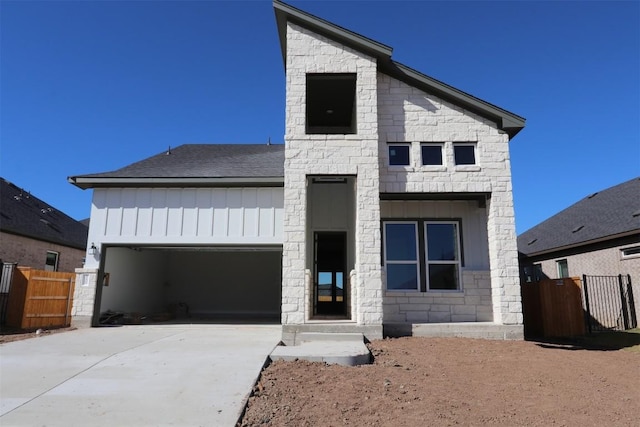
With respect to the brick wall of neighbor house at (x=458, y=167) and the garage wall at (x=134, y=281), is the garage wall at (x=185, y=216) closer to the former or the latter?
the garage wall at (x=134, y=281)

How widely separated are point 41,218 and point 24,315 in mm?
7750

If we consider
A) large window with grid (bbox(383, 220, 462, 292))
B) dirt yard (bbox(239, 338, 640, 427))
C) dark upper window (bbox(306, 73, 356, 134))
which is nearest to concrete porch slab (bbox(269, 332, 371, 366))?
dirt yard (bbox(239, 338, 640, 427))

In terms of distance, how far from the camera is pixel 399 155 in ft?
33.7

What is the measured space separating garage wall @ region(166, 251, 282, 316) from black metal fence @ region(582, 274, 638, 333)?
1121 centimetres

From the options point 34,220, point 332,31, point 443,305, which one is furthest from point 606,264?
point 34,220

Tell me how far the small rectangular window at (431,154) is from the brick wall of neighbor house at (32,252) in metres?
14.2

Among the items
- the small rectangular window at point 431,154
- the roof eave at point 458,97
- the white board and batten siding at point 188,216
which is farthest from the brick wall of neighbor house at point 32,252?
the small rectangular window at point 431,154

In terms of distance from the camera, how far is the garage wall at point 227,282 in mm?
16703

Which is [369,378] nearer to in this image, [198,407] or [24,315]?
[198,407]

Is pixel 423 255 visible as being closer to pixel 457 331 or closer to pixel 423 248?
pixel 423 248

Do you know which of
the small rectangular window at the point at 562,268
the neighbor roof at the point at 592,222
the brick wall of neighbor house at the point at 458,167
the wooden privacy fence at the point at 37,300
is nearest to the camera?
the brick wall of neighbor house at the point at 458,167

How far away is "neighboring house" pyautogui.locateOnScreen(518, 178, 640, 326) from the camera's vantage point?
13.1 m

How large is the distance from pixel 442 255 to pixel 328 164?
12.7ft

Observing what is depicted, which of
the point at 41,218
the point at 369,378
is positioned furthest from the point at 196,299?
the point at 369,378
